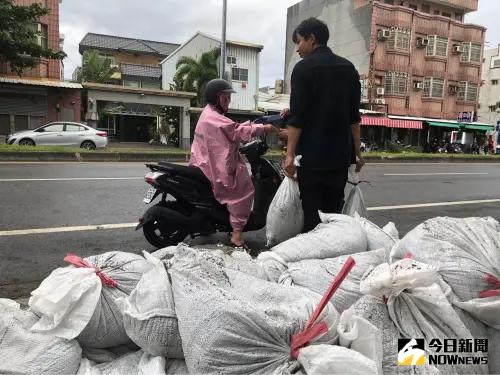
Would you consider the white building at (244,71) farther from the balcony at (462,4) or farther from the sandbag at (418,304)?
the sandbag at (418,304)

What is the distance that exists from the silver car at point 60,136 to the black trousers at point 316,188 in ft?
47.7

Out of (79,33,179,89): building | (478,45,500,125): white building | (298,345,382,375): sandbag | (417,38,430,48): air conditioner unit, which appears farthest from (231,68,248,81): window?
(478,45,500,125): white building

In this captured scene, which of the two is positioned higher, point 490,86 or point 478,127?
point 490,86

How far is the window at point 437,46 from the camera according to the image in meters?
33.8

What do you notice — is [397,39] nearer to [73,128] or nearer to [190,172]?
[73,128]

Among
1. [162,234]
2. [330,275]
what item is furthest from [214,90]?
[330,275]

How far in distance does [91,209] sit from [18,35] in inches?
557

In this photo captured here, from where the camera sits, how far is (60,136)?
16.1 m

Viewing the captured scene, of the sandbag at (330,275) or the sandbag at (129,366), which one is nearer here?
the sandbag at (129,366)

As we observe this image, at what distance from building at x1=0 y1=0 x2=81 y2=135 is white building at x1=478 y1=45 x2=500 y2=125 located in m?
39.2

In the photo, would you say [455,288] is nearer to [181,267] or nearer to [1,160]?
[181,267]

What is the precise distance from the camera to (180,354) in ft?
5.23

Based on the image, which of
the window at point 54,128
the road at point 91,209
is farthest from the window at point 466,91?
the window at point 54,128

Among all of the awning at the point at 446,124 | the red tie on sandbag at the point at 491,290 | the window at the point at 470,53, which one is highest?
the window at the point at 470,53
